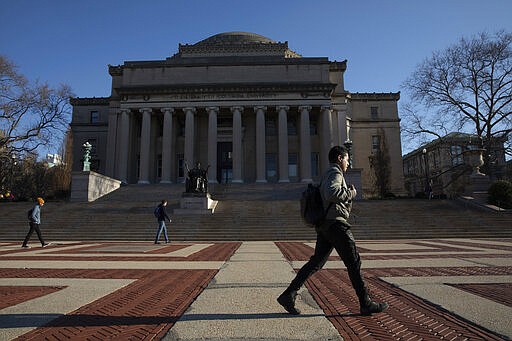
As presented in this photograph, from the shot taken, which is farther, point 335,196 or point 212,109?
point 212,109

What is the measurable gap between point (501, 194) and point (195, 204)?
66.6 ft

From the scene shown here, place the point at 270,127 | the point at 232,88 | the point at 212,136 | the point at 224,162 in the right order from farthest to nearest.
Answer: the point at 270,127 → the point at 224,162 → the point at 232,88 → the point at 212,136

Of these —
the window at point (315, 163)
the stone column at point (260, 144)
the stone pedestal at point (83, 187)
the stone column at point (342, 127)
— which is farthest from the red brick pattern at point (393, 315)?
the stone column at point (342, 127)

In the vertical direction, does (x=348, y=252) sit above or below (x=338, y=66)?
below

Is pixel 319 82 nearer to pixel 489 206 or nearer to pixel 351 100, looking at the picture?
pixel 351 100

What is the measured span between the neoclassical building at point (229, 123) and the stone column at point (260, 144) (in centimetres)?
11

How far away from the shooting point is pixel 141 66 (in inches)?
1649

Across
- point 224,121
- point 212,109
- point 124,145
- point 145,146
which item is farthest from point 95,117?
point 212,109

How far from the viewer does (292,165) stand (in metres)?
41.2

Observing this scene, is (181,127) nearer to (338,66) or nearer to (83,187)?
(83,187)

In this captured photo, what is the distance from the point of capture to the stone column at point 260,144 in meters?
37.6

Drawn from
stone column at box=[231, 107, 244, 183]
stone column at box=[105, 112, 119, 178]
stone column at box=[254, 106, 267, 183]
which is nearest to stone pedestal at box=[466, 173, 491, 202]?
stone column at box=[254, 106, 267, 183]

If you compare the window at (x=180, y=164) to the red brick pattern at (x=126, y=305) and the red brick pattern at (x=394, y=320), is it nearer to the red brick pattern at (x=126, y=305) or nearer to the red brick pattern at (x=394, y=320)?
the red brick pattern at (x=126, y=305)

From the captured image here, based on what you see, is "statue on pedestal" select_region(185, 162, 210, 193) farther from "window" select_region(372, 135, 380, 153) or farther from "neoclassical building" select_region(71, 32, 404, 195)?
"window" select_region(372, 135, 380, 153)
